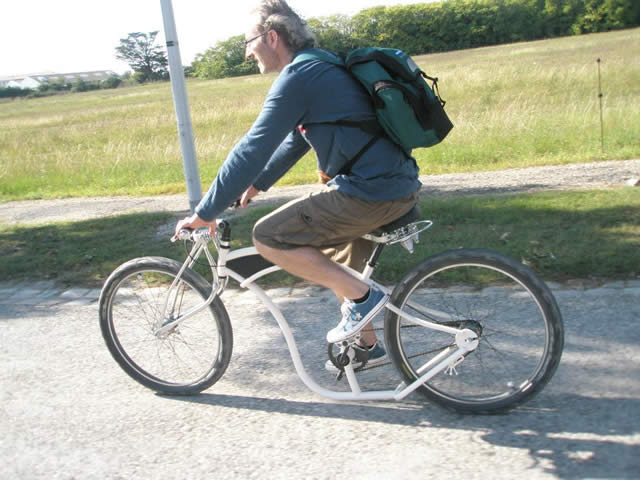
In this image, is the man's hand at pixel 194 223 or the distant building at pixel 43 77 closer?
the man's hand at pixel 194 223

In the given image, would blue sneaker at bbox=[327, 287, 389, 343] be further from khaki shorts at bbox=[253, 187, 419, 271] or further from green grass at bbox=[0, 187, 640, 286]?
green grass at bbox=[0, 187, 640, 286]

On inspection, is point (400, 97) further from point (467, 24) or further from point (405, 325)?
point (467, 24)

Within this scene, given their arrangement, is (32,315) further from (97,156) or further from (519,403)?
(97,156)

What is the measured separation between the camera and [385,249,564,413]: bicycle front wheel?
3.15m

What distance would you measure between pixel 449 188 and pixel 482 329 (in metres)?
5.56

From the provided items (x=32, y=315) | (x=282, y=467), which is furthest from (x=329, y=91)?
(x=32, y=315)

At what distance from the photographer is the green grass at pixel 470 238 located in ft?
16.8

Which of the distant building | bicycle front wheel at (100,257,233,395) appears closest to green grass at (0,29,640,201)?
bicycle front wheel at (100,257,233,395)

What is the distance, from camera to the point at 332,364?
3.62 m

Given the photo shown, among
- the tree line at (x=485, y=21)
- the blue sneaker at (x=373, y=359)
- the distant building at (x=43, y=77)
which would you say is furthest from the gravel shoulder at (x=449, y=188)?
the distant building at (x=43, y=77)

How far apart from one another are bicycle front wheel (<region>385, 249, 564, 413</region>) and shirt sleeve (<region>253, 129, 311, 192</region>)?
2.95ft

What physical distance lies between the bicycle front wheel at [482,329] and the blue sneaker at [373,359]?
149mm

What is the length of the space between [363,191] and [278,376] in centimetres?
141

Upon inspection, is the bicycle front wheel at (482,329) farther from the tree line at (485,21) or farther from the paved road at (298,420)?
the tree line at (485,21)
